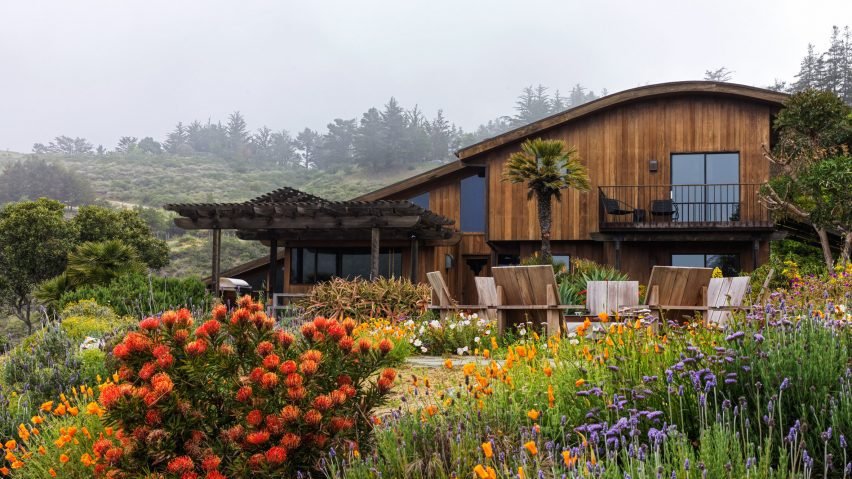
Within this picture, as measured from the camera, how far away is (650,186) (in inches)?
800

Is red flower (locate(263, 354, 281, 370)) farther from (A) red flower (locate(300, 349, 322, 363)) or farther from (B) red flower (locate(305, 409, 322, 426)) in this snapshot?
(B) red flower (locate(305, 409, 322, 426))

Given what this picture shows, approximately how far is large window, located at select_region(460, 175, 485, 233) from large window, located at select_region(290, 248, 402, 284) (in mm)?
2525

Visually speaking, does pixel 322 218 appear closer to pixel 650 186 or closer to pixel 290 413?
pixel 650 186

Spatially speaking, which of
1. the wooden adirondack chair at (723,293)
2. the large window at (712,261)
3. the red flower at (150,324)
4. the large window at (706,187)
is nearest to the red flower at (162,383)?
the red flower at (150,324)

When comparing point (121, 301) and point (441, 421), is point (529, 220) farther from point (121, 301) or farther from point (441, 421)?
point (441, 421)

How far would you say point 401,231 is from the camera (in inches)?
832

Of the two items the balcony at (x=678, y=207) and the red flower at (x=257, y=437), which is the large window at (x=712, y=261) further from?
the red flower at (x=257, y=437)

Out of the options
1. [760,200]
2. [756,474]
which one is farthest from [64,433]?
[760,200]

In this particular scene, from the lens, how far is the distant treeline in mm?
90188

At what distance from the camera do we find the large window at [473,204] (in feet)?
77.1

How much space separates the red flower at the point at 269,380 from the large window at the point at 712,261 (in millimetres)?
19062

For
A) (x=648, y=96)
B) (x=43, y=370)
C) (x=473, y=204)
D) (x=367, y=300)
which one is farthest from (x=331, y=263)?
(x=43, y=370)

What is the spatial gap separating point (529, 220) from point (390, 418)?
17853mm

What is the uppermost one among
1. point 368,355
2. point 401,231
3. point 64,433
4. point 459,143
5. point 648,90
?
point 459,143
